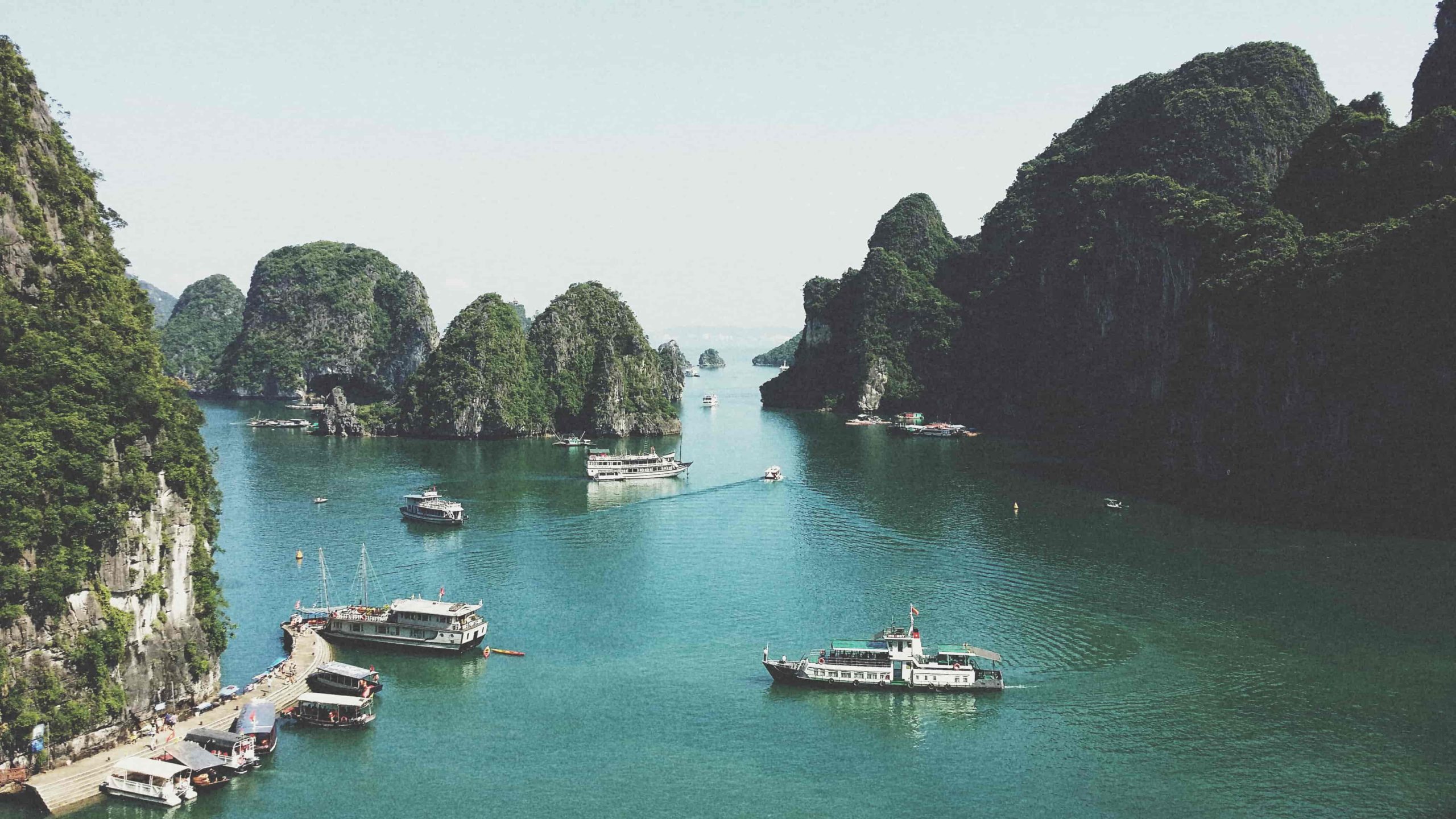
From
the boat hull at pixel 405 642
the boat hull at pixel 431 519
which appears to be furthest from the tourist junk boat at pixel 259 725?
the boat hull at pixel 431 519

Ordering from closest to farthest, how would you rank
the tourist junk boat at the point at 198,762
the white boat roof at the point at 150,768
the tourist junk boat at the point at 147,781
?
the tourist junk boat at the point at 147,781 → the white boat roof at the point at 150,768 → the tourist junk boat at the point at 198,762

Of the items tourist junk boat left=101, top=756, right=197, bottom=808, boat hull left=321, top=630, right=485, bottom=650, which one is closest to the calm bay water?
boat hull left=321, top=630, right=485, bottom=650

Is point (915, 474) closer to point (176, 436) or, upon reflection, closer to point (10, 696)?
point (176, 436)

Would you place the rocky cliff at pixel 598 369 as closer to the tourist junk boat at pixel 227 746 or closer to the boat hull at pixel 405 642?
the boat hull at pixel 405 642

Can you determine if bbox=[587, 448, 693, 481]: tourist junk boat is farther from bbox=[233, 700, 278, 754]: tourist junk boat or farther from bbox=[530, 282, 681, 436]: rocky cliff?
bbox=[233, 700, 278, 754]: tourist junk boat

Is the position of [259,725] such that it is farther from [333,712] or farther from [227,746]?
[333,712]

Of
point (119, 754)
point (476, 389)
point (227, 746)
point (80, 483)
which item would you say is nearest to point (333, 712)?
point (227, 746)
